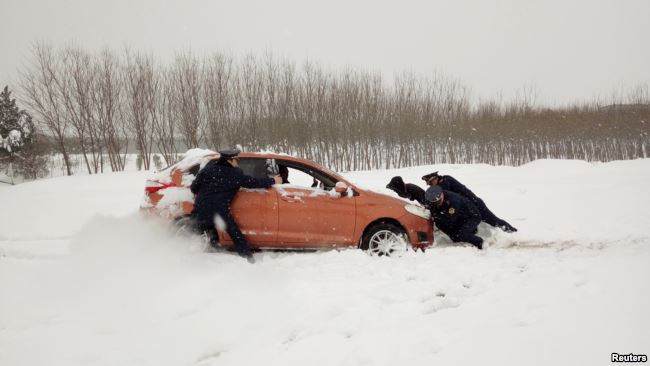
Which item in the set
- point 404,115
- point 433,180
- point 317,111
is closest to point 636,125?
point 404,115

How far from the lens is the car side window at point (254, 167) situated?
18.2 feet

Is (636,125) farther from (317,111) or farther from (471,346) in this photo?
(471,346)

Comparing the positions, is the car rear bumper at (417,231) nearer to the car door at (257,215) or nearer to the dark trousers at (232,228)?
the car door at (257,215)

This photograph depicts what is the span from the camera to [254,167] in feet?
18.3

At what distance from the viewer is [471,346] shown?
2.65 meters

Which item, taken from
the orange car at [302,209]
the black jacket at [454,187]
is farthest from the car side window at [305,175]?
the black jacket at [454,187]

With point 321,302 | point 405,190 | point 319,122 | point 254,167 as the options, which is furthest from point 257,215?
point 319,122

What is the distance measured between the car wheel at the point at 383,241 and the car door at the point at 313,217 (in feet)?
0.84

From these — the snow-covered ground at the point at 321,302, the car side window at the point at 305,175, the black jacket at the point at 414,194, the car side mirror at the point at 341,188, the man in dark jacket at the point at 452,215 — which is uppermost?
the car side window at the point at 305,175

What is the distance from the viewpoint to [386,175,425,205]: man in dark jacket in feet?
21.6

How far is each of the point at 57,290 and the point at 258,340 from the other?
8.23 feet

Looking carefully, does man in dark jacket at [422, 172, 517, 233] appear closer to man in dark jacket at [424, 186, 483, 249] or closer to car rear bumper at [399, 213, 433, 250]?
man in dark jacket at [424, 186, 483, 249]

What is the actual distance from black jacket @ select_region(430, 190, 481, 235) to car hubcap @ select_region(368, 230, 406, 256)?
2.93ft

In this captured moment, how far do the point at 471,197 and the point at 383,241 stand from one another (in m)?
2.24
